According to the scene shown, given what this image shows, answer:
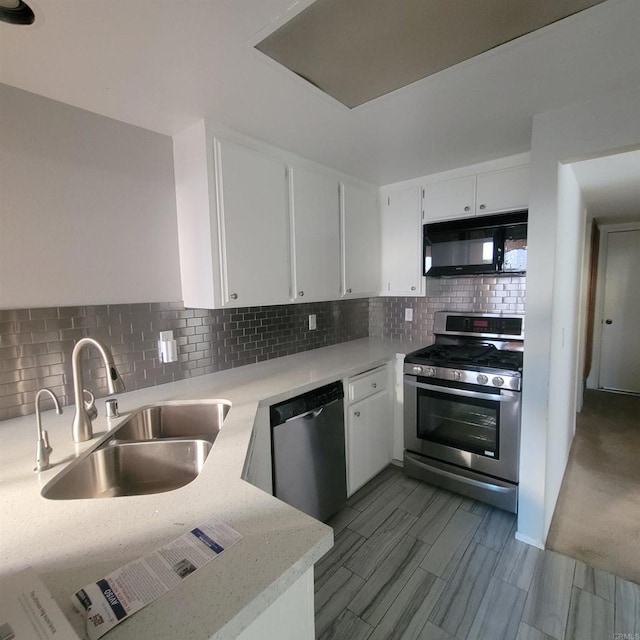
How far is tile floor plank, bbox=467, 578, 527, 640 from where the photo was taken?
1.44 meters

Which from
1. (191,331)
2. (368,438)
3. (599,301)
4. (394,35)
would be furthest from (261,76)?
(599,301)

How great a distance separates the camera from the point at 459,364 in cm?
222

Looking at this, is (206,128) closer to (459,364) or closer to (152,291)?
(152,291)

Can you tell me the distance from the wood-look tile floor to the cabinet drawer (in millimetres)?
748

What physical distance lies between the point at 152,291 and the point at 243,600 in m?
1.62

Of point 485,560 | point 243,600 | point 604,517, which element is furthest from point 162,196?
point 604,517

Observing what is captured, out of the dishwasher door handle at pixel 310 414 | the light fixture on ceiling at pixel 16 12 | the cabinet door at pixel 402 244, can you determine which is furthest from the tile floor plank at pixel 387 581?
the light fixture on ceiling at pixel 16 12

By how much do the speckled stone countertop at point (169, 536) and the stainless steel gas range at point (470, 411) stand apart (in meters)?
1.49

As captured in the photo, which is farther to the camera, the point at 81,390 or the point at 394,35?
the point at 81,390

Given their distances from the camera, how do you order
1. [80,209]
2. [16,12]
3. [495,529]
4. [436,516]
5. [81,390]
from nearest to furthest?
[16,12], [81,390], [80,209], [495,529], [436,516]

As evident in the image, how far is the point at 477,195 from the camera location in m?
2.47

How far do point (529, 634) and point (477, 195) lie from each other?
244 cm

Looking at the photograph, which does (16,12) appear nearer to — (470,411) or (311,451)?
(311,451)

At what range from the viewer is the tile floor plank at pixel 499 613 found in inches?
56.7
